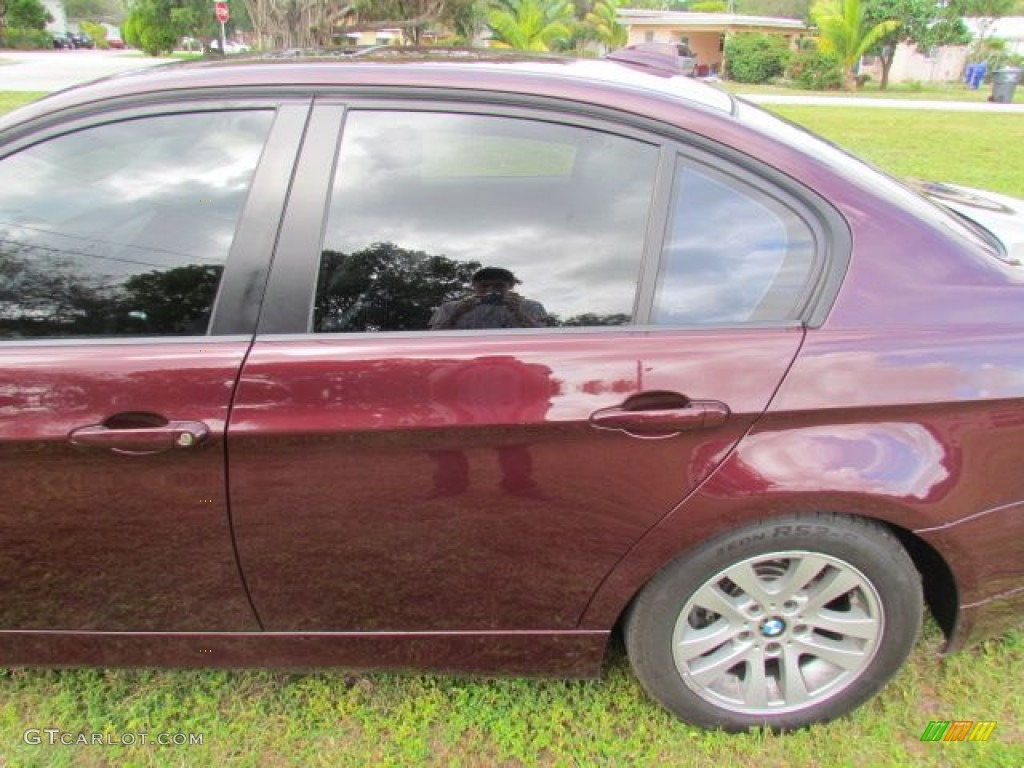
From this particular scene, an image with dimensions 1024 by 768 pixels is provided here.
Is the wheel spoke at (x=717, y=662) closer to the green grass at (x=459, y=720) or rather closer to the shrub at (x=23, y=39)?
the green grass at (x=459, y=720)

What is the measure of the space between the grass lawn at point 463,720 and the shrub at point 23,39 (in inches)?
2429

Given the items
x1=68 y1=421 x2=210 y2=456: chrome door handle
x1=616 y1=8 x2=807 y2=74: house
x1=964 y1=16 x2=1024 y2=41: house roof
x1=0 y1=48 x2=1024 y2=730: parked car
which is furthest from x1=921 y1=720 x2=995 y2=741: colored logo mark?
x1=964 y1=16 x2=1024 y2=41: house roof

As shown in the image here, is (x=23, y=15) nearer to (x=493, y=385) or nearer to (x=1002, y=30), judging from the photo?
(x=1002, y=30)

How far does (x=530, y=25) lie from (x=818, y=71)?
10.1 meters

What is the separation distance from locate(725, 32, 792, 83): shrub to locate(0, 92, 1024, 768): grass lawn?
98.9 ft

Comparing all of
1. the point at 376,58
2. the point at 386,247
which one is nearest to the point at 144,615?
the point at 386,247

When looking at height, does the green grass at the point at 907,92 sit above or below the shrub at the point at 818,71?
below

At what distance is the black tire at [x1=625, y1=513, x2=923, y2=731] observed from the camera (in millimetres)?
1737

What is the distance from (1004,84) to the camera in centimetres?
1912

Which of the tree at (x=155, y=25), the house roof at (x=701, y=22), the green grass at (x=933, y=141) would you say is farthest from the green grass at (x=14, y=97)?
the house roof at (x=701, y=22)

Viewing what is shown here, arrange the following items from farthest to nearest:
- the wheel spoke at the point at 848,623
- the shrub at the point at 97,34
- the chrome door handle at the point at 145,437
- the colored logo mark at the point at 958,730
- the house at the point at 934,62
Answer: the shrub at the point at 97,34
the house at the point at 934,62
the colored logo mark at the point at 958,730
the wheel spoke at the point at 848,623
the chrome door handle at the point at 145,437

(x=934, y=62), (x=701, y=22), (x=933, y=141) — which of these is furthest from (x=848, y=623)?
(x=701, y=22)

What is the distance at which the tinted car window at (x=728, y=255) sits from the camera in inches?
65.5

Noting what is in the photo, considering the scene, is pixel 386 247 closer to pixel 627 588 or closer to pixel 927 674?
pixel 627 588
